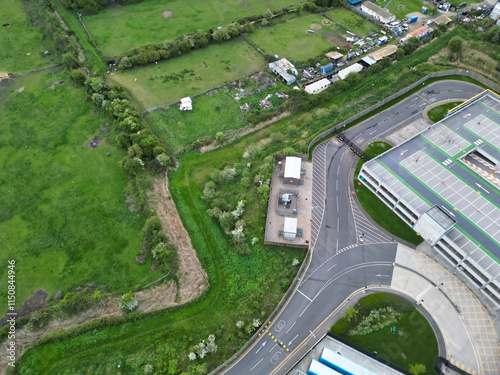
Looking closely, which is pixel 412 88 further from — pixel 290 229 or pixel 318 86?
pixel 290 229

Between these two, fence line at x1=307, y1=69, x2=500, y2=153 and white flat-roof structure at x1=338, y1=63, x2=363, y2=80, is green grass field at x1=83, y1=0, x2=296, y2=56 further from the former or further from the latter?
fence line at x1=307, y1=69, x2=500, y2=153

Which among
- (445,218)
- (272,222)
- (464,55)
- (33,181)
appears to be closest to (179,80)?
(33,181)

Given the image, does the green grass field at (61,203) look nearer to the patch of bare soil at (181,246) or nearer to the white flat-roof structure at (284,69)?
the patch of bare soil at (181,246)

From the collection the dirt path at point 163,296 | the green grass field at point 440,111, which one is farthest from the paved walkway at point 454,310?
the green grass field at point 440,111

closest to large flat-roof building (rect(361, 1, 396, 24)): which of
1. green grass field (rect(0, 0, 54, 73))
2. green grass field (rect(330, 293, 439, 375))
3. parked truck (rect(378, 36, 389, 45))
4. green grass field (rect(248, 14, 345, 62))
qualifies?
parked truck (rect(378, 36, 389, 45))

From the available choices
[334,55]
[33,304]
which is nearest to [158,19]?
[334,55]
